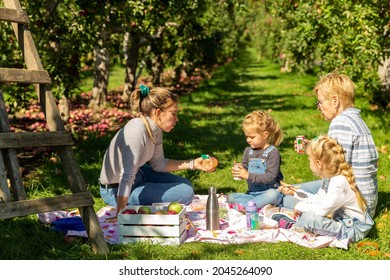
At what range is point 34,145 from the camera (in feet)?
13.6

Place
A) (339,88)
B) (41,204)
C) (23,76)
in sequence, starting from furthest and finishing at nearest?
(339,88) < (23,76) < (41,204)

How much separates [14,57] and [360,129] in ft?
19.1

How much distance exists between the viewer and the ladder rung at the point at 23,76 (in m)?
4.24

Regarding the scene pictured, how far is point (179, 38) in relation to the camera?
18859 millimetres

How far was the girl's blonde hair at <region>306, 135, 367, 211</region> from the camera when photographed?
4.58 meters

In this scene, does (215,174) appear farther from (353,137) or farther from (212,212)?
(353,137)

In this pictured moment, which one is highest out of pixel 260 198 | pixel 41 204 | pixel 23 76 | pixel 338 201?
pixel 23 76

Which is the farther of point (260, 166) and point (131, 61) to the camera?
point (131, 61)

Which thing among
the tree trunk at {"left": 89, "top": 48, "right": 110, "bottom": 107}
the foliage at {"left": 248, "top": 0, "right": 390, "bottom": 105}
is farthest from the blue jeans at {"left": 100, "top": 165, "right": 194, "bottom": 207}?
the tree trunk at {"left": 89, "top": 48, "right": 110, "bottom": 107}

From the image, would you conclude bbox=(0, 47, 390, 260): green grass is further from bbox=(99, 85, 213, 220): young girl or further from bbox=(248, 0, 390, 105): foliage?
bbox=(248, 0, 390, 105): foliage

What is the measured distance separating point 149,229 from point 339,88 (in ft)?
7.24

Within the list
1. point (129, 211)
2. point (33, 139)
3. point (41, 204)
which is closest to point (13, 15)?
point (33, 139)

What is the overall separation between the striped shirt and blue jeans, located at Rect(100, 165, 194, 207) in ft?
5.65
